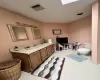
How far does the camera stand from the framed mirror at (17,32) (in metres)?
2.38

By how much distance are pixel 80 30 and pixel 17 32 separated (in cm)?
395

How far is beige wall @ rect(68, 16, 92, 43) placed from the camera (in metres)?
4.12

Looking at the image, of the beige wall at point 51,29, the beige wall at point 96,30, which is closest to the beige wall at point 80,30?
the beige wall at point 51,29

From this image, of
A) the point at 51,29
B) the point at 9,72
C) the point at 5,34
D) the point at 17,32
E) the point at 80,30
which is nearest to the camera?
the point at 9,72

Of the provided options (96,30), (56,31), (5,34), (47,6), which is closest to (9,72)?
(5,34)

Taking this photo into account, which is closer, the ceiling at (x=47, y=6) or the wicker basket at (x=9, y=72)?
the wicker basket at (x=9, y=72)

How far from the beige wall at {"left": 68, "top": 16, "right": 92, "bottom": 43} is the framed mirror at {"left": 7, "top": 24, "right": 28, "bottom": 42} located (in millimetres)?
3585

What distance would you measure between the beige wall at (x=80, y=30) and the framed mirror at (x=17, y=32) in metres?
3.59

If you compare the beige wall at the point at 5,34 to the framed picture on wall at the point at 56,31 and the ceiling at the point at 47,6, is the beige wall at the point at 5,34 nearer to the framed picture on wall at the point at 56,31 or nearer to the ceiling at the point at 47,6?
the ceiling at the point at 47,6

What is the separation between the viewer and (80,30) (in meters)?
4.58

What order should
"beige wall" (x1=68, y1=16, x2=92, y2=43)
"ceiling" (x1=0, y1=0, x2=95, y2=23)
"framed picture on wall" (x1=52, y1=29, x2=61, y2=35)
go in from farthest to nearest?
"framed picture on wall" (x1=52, y1=29, x2=61, y2=35), "beige wall" (x1=68, y1=16, x2=92, y2=43), "ceiling" (x1=0, y1=0, x2=95, y2=23)

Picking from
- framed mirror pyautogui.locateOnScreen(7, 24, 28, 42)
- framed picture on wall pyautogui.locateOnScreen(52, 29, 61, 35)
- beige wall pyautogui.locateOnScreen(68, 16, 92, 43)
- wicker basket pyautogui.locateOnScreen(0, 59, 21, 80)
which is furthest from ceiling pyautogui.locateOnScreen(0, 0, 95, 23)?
framed picture on wall pyautogui.locateOnScreen(52, 29, 61, 35)

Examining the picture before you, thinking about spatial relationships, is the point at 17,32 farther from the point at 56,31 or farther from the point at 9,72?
the point at 56,31

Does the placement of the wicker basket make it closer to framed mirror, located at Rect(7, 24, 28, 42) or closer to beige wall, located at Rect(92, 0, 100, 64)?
framed mirror, located at Rect(7, 24, 28, 42)
